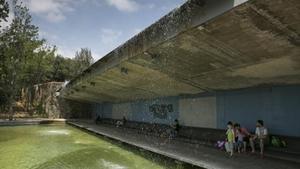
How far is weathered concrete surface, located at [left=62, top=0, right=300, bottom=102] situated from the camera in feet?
24.3

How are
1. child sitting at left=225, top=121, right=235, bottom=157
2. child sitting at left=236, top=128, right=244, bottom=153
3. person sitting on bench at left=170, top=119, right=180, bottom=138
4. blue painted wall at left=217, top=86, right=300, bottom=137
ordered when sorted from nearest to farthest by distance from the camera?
blue painted wall at left=217, top=86, right=300, bottom=137
child sitting at left=225, top=121, right=235, bottom=157
child sitting at left=236, top=128, right=244, bottom=153
person sitting on bench at left=170, top=119, right=180, bottom=138

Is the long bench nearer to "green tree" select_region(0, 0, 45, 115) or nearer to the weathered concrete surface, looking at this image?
the weathered concrete surface

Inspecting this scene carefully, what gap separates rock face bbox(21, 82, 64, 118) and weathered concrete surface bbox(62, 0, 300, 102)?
27676mm

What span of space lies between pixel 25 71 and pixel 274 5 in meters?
40.3

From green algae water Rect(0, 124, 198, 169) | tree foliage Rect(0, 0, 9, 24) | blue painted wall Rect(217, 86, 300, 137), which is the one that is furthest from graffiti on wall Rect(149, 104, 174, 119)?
tree foliage Rect(0, 0, 9, 24)

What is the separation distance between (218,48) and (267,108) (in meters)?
3.68

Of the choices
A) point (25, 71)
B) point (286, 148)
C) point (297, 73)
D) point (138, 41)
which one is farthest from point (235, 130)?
point (25, 71)

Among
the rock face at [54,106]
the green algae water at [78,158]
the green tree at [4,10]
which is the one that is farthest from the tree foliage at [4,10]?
the green algae water at [78,158]

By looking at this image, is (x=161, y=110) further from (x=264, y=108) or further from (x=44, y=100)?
(x=44, y=100)

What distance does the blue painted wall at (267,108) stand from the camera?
36.1ft

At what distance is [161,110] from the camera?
2067cm

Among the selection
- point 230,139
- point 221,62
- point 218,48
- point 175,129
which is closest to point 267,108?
point 230,139

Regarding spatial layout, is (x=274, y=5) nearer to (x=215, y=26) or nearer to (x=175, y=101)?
(x=215, y=26)

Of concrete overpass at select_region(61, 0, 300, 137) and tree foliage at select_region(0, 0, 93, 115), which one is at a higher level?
tree foliage at select_region(0, 0, 93, 115)
